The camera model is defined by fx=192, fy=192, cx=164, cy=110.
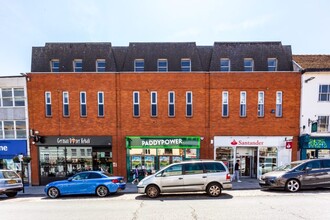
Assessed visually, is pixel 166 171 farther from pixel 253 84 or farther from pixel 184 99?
pixel 253 84

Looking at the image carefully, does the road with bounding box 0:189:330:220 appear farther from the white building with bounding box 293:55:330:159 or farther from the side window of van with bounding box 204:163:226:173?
the white building with bounding box 293:55:330:159

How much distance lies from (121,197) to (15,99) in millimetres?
11829

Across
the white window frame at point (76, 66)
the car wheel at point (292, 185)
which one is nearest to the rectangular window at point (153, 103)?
the white window frame at point (76, 66)

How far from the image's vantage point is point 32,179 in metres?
14.4

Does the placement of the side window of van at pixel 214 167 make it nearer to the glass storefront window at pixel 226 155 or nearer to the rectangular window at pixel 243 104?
the glass storefront window at pixel 226 155

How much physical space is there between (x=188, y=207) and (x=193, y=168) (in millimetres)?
2231

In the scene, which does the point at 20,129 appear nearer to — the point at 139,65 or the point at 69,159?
the point at 69,159

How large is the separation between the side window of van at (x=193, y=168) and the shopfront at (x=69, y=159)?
287 inches

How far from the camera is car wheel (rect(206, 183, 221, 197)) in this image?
9.16 m

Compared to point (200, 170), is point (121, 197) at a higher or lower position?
lower

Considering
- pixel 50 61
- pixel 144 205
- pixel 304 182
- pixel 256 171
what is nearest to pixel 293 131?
pixel 256 171

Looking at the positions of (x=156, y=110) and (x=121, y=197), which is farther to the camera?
(x=156, y=110)

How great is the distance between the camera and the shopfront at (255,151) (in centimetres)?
1425

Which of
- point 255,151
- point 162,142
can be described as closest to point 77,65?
point 162,142
